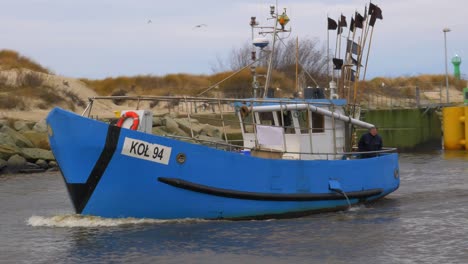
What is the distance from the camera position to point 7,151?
2997cm

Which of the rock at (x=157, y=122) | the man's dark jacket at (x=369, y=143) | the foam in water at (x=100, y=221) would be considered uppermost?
the rock at (x=157, y=122)

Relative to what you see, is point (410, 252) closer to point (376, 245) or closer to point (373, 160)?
point (376, 245)

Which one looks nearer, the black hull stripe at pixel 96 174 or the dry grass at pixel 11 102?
the black hull stripe at pixel 96 174

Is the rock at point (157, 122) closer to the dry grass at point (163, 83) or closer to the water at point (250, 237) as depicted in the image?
the dry grass at point (163, 83)

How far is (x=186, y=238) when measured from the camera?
1498 cm

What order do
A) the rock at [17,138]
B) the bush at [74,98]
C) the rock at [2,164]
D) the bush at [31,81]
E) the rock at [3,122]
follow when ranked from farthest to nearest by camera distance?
the bush at [31,81] < the bush at [74,98] < the rock at [3,122] < the rock at [17,138] < the rock at [2,164]

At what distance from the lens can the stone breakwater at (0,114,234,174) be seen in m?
29.8

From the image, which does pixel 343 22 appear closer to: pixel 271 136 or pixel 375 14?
pixel 375 14

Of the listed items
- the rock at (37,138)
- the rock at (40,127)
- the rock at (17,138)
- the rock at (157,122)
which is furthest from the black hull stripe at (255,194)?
the rock at (40,127)

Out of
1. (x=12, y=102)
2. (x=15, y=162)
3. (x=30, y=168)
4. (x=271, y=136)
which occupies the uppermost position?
(x=12, y=102)

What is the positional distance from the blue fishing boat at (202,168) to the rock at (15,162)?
1367 centimetres

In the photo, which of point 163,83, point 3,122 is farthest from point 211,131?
point 163,83

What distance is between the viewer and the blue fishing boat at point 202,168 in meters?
15.3

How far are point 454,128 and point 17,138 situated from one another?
2067 centimetres
